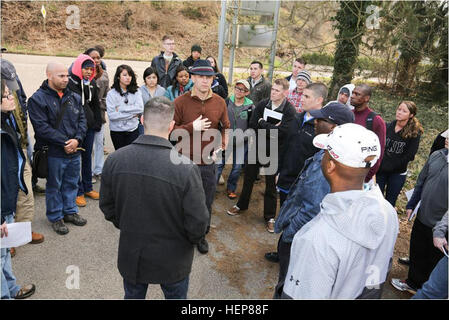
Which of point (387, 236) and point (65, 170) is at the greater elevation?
point (387, 236)

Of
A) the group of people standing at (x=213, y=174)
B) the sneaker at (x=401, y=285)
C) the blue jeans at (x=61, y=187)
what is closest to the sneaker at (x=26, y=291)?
the group of people standing at (x=213, y=174)

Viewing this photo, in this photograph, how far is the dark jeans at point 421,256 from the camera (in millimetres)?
3498

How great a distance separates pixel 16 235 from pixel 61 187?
65.6 inches

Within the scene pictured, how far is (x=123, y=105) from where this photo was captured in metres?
4.97

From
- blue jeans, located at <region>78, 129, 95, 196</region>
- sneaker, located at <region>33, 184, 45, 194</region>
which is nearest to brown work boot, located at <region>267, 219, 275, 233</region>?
blue jeans, located at <region>78, 129, 95, 196</region>

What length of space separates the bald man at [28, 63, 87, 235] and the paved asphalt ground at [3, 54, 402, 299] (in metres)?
0.27

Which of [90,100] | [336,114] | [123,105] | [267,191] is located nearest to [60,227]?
[90,100]

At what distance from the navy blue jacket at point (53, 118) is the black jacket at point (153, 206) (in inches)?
74.2

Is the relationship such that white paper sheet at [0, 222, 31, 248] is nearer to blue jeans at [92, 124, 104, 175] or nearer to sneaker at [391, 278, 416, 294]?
blue jeans at [92, 124, 104, 175]

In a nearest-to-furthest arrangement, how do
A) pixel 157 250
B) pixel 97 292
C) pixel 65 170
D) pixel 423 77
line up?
pixel 157 250, pixel 97 292, pixel 65 170, pixel 423 77
